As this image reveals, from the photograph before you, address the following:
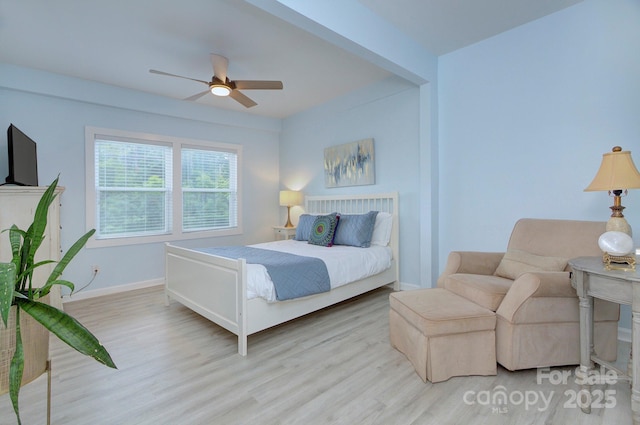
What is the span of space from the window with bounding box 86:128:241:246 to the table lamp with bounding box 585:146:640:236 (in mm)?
4527

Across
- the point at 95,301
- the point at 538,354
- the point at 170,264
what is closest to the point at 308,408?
the point at 538,354

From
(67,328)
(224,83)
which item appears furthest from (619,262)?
(224,83)

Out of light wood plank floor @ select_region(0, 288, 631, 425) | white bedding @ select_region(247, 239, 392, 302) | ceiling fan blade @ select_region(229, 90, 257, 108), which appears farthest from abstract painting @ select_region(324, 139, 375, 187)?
light wood plank floor @ select_region(0, 288, 631, 425)

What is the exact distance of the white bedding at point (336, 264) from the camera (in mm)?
2316

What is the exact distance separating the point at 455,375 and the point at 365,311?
4.12 feet

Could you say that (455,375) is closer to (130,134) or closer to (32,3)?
(32,3)

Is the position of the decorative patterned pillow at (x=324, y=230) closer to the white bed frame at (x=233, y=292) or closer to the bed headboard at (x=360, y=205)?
the bed headboard at (x=360, y=205)

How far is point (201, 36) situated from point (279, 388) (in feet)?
9.65

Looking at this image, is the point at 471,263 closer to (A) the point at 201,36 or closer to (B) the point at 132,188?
(A) the point at 201,36

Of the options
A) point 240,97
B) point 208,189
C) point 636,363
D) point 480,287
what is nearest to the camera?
point 636,363

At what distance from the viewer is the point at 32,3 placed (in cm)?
227

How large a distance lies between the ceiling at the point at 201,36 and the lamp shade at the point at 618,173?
1.53 meters

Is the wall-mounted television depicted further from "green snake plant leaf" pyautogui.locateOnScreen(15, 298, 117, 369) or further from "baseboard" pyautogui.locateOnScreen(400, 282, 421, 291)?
"baseboard" pyautogui.locateOnScreen(400, 282, 421, 291)

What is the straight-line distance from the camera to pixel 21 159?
2.86 meters
